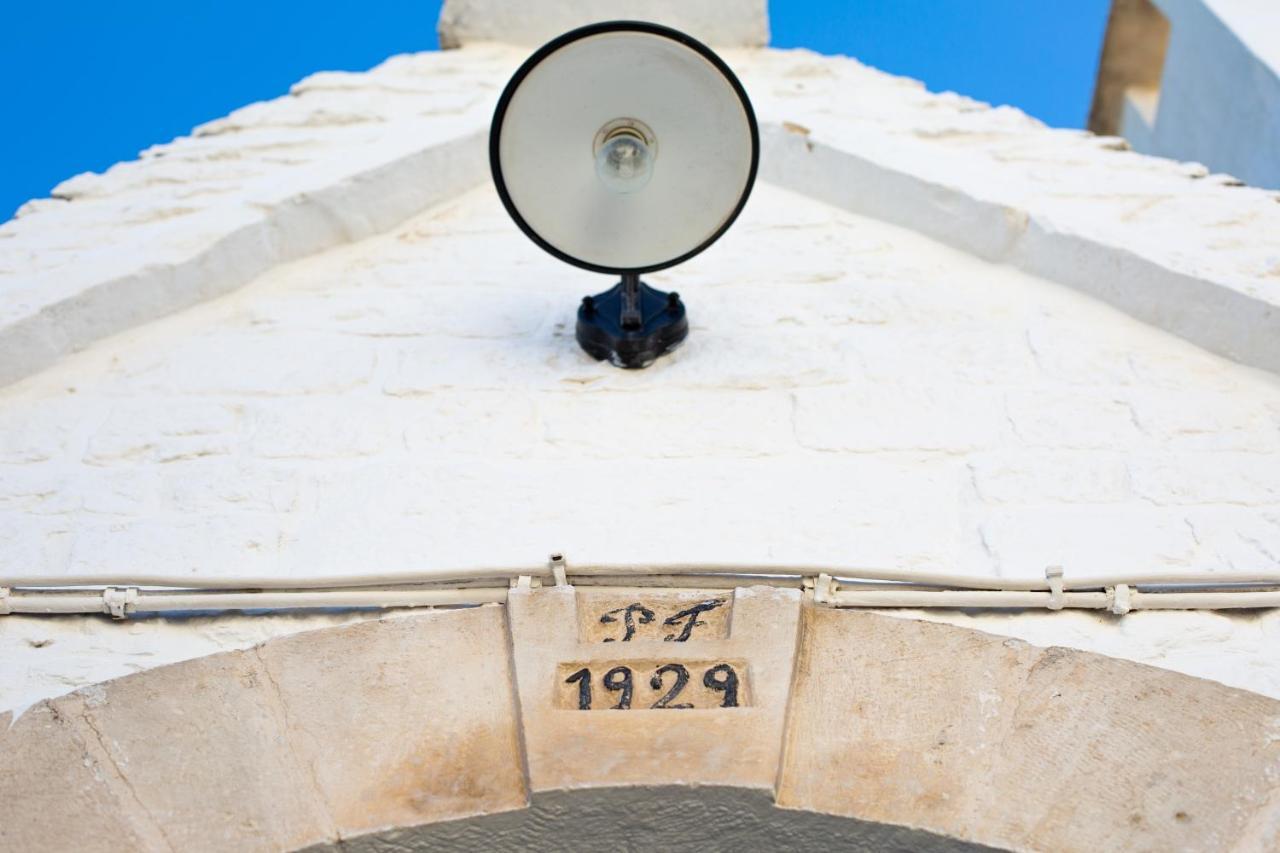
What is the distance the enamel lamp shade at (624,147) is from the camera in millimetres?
2539

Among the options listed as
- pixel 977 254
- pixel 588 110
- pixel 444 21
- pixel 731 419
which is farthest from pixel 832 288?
pixel 444 21

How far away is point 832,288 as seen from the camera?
10.5 ft

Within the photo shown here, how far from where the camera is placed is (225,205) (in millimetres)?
3471

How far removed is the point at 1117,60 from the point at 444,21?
4700 millimetres

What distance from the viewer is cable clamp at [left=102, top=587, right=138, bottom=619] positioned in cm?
222

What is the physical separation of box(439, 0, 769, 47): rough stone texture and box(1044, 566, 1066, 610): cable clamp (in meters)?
3.34

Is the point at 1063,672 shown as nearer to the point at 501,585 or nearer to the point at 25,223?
the point at 501,585

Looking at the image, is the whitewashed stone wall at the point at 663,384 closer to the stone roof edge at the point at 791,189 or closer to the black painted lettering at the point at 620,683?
the stone roof edge at the point at 791,189

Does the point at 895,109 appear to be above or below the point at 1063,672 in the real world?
above

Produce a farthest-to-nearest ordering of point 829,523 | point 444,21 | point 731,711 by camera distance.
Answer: point 444,21 < point 829,523 < point 731,711

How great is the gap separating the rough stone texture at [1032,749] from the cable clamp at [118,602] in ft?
3.51

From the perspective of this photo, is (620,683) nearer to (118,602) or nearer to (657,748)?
(657,748)

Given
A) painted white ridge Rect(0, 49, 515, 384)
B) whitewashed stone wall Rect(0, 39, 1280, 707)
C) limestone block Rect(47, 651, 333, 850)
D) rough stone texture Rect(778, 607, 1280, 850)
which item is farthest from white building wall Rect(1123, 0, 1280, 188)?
limestone block Rect(47, 651, 333, 850)

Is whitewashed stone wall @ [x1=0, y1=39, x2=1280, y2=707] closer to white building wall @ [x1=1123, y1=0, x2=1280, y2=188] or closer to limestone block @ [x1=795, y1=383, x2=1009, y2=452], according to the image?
limestone block @ [x1=795, y1=383, x2=1009, y2=452]
